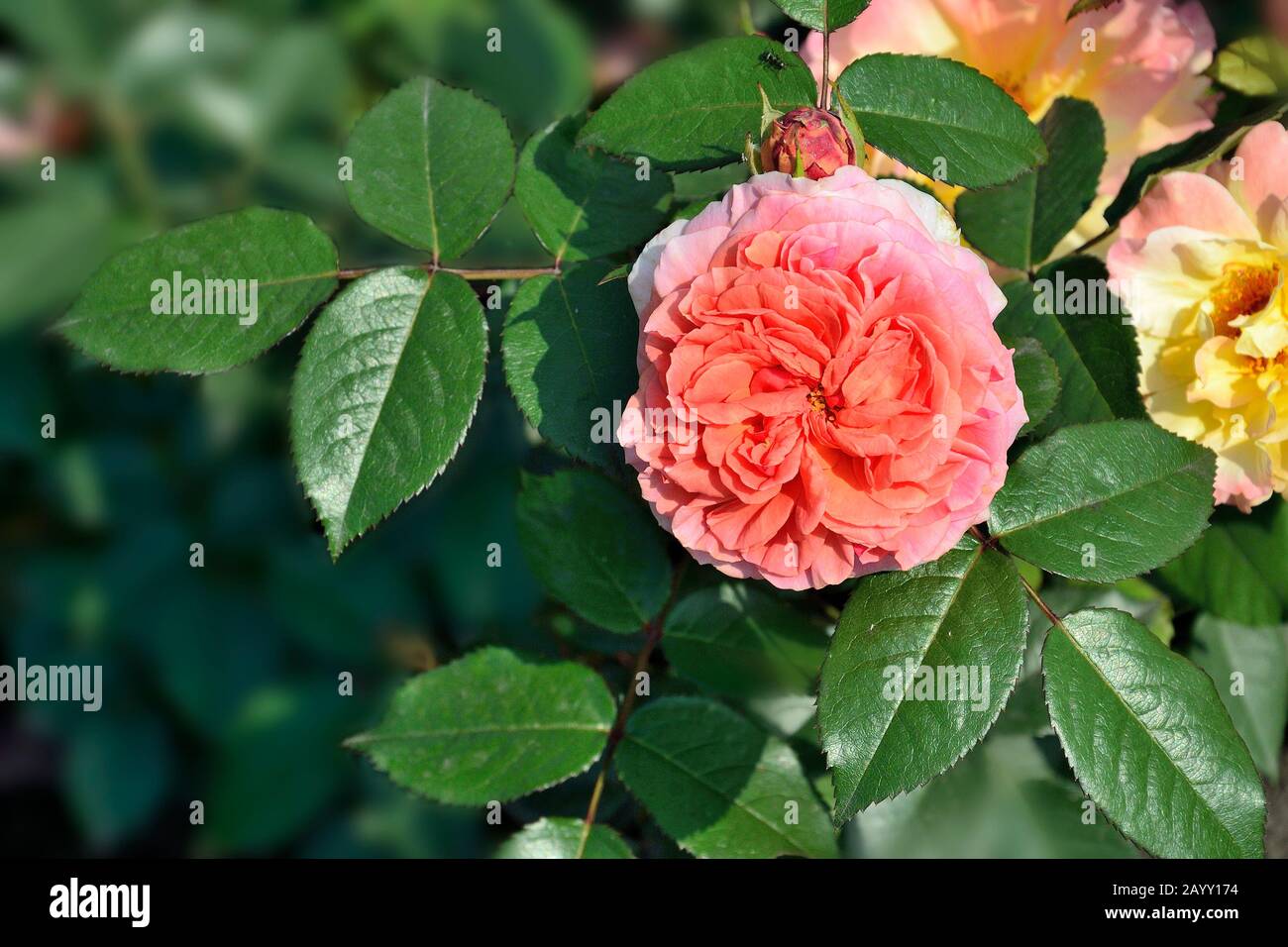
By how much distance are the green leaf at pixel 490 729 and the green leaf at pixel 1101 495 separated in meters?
0.21

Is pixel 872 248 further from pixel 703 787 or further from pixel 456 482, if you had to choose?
pixel 456 482

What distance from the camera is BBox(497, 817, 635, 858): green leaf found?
0.51 metres

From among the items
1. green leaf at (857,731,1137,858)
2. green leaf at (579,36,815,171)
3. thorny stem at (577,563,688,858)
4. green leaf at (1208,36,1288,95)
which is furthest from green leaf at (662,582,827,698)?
green leaf at (1208,36,1288,95)

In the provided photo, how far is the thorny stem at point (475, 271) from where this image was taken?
1.57ft

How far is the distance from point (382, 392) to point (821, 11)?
0.23 metres

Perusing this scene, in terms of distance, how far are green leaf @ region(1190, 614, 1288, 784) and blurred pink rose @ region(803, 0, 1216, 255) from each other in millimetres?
235

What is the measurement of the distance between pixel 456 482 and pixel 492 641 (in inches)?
23.3

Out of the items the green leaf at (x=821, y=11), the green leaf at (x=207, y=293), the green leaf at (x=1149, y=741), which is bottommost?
the green leaf at (x=1149, y=741)

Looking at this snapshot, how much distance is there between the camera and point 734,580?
56cm

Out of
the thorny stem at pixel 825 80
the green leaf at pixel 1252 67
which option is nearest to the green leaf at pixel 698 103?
the thorny stem at pixel 825 80

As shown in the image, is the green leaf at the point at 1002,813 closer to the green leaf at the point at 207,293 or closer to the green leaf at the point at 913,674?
the green leaf at the point at 913,674

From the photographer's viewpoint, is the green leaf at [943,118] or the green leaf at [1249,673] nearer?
the green leaf at [943,118]

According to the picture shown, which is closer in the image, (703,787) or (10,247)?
(703,787)
